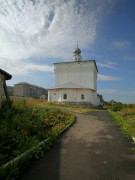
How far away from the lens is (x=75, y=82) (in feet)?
147

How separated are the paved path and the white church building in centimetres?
2617

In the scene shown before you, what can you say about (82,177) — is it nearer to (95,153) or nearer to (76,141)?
(95,153)

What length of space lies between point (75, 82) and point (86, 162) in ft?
129

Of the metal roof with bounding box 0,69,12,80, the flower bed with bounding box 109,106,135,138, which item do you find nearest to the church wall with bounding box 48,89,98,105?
the flower bed with bounding box 109,106,135,138

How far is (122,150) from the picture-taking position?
7199 mm

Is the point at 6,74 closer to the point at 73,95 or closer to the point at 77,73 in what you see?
the point at 73,95

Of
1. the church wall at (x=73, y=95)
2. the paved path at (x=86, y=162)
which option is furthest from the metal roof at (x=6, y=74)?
the church wall at (x=73, y=95)

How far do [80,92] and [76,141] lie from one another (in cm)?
2685

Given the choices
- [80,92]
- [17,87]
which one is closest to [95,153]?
[80,92]

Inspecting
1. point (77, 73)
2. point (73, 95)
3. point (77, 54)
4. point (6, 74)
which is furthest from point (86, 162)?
point (77, 54)

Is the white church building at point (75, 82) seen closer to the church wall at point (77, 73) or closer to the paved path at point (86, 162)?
the church wall at point (77, 73)

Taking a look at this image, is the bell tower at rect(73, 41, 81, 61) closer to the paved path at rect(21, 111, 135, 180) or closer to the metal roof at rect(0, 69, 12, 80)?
the metal roof at rect(0, 69, 12, 80)

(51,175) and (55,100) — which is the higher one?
(55,100)

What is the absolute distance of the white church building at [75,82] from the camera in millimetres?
34906
